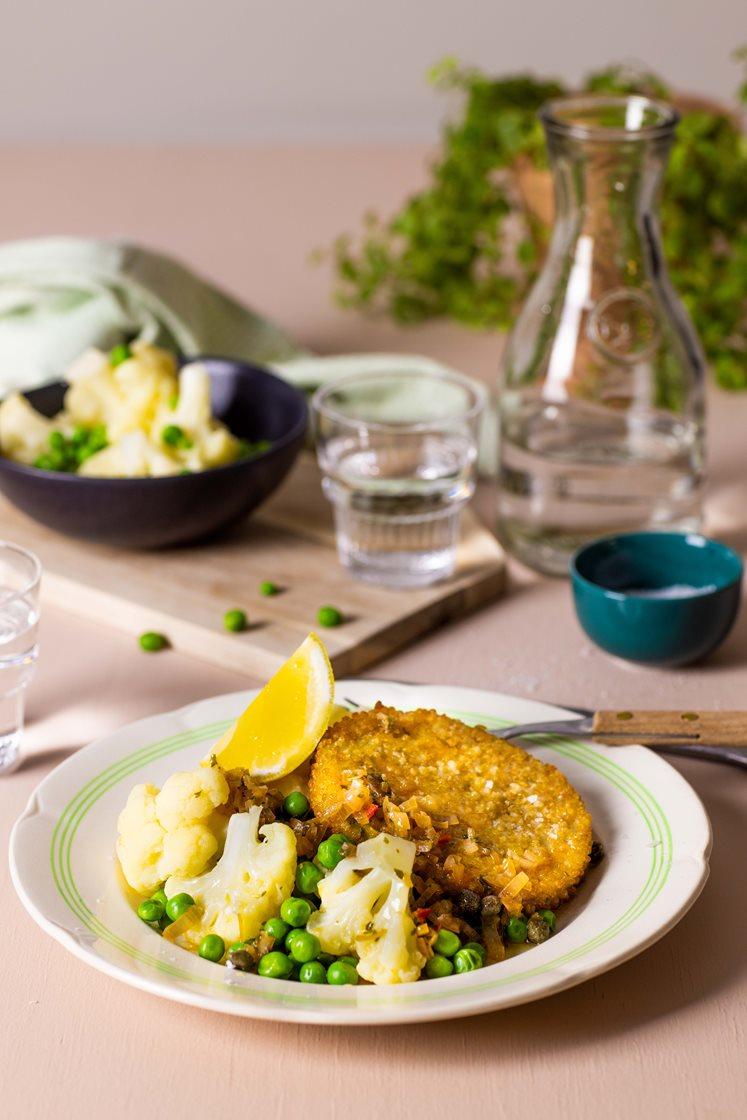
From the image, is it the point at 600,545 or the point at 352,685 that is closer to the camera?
the point at 352,685

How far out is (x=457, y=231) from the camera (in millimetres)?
3127

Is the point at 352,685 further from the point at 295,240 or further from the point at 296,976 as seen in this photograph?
the point at 295,240

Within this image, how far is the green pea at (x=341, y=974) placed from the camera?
1397 millimetres

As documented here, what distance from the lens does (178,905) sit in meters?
1.47

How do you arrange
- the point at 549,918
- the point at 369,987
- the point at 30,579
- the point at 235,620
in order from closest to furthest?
1. the point at 369,987
2. the point at 549,918
3. the point at 30,579
4. the point at 235,620

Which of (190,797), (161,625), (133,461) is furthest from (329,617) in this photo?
(190,797)

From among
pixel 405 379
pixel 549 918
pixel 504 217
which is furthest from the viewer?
pixel 504 217

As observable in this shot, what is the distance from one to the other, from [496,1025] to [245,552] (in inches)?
44.6

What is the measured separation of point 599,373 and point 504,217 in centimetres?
87

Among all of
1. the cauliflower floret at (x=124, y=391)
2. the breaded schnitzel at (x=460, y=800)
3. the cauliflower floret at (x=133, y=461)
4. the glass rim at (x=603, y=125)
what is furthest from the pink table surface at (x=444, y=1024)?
the glass rim at (x=603, y=125)

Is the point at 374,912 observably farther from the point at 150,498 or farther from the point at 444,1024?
the point at 150,498

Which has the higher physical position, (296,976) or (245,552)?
(296,976)

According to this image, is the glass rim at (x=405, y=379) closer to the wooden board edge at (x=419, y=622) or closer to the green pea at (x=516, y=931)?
the wooden board edge at (x=419, y=622)

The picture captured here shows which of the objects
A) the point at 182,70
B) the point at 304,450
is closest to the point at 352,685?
the point at 304,450
